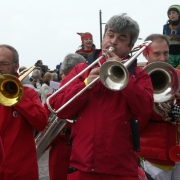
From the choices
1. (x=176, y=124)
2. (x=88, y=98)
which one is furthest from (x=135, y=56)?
(x=176, y=124)

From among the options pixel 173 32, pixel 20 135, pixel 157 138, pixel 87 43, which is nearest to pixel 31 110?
pixel 20 135

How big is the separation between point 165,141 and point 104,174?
45.2 inches

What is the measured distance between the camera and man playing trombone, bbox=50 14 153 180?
333cm

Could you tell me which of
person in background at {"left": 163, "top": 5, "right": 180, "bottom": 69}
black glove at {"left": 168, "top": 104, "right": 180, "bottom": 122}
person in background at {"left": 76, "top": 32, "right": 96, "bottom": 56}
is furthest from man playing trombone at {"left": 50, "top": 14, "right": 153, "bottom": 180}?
person in background at {"left": 76, "top": 32, "right": 96, "bottom": 56}

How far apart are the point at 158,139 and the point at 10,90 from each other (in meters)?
1.40

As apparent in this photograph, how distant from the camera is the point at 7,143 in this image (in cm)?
393

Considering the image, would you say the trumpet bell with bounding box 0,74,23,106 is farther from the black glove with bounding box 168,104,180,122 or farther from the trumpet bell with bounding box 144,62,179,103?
the black glove with bounding box 168,104,180,122

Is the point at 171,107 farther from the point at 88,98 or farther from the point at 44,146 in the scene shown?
the point at 44,146

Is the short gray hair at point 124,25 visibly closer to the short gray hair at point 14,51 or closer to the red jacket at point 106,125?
the red jacket at point 106,125

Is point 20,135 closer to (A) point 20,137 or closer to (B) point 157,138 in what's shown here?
(A) point 20,137

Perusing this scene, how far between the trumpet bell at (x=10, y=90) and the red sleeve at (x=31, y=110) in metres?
Result: 0.07

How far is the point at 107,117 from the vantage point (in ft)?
11.0

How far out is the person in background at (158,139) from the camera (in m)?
4.32

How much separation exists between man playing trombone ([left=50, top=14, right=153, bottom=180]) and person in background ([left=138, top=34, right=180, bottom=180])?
865mm
